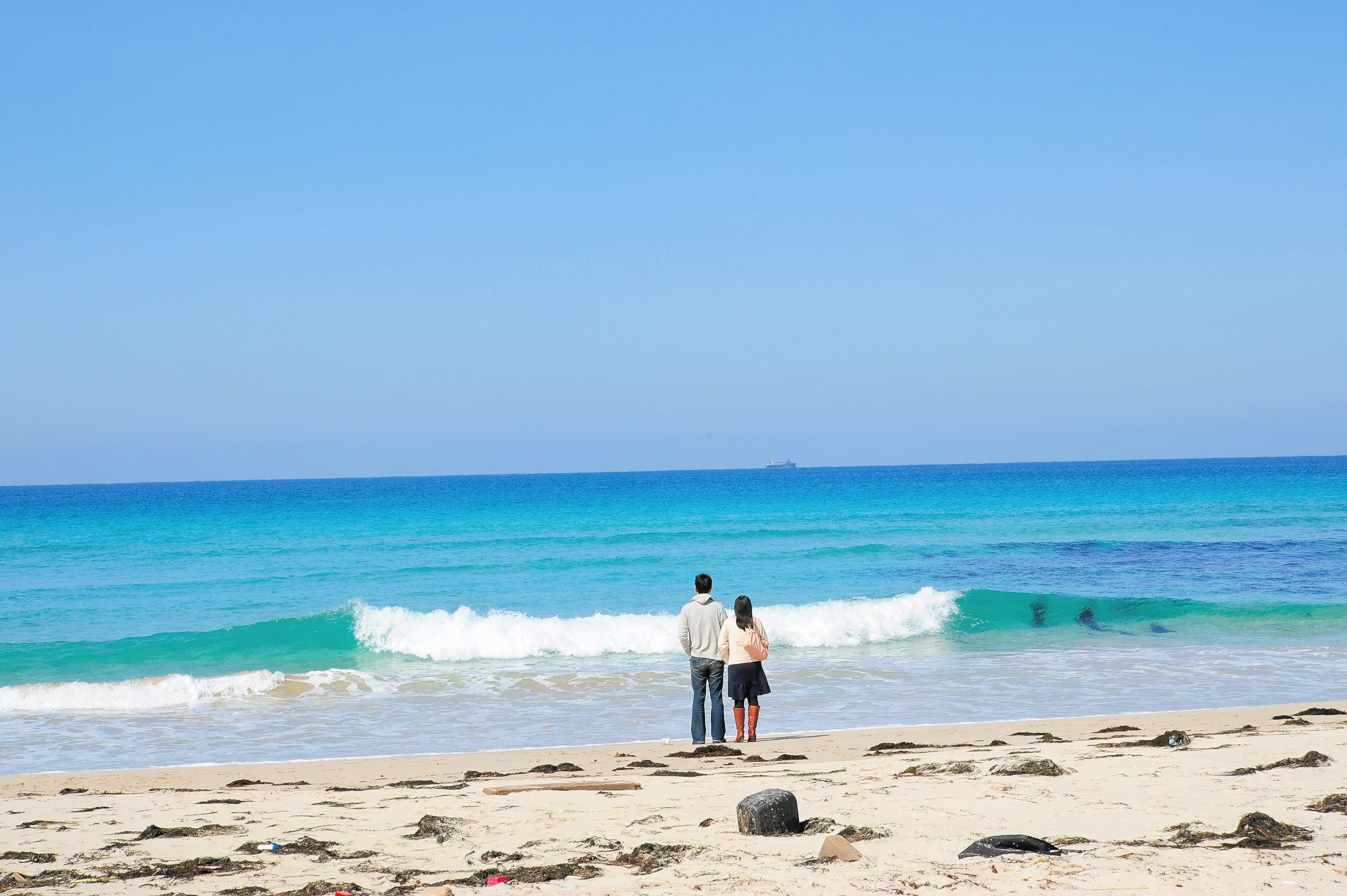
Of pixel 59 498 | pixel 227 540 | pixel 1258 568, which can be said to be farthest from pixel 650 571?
pixel 59 498

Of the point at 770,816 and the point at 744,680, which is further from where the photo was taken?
the point at 744,680

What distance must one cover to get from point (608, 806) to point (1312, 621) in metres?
17.4

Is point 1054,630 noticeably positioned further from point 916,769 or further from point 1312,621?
point 916,769

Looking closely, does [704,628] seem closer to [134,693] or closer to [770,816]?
[770,816]

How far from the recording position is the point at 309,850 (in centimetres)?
550

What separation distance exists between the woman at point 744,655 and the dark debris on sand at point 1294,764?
3.95m

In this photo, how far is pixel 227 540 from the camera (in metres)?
38.5

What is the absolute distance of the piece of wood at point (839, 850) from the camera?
4805mm

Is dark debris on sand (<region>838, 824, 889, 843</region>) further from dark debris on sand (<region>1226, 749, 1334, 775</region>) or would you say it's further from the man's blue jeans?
the man's blue jeans

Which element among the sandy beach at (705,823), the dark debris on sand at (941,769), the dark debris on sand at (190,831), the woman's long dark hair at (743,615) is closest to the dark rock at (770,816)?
the sandy beach at (705,823)

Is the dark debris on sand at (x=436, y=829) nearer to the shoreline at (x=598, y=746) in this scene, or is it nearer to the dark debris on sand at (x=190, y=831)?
the dark debris on sand at (x=190, y=831)

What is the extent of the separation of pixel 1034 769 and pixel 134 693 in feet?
39.8

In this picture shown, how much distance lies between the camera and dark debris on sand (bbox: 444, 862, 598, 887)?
4.76 m

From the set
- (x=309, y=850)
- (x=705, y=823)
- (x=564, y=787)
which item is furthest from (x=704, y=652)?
(x=309, y=850)
